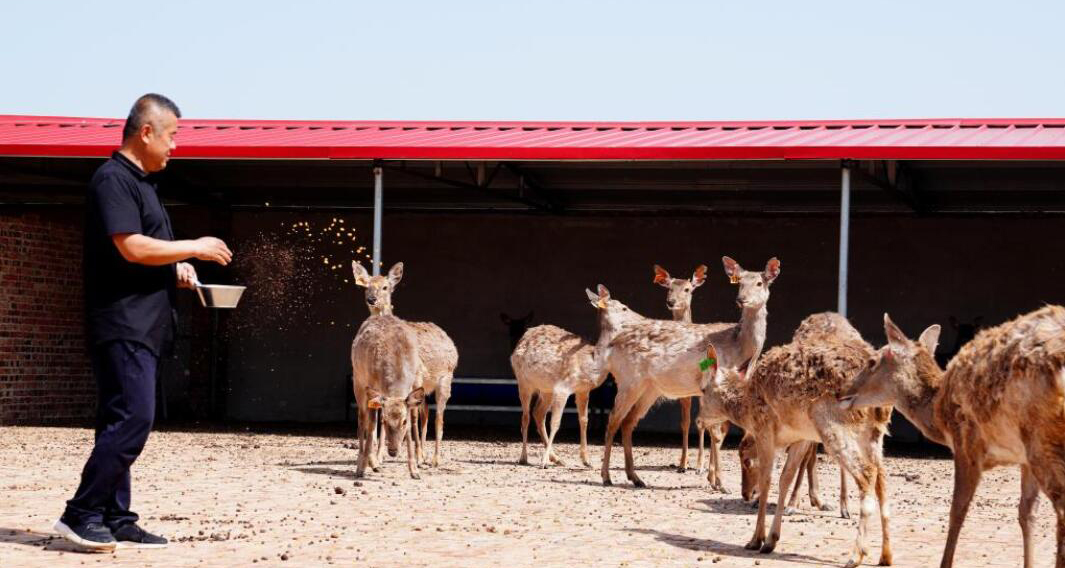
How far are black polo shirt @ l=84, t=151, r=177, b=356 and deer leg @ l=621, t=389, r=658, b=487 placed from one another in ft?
20.2

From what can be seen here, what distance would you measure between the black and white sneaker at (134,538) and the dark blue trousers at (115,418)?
31 cm

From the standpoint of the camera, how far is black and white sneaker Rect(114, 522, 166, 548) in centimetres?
783

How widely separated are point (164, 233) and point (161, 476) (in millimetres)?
5395

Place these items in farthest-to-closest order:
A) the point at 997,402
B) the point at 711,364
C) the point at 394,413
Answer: the point at 394,413, the point at 711,364, the point at 997,402

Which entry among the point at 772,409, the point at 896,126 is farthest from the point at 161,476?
the point at 896,126

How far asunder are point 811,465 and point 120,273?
5874mm

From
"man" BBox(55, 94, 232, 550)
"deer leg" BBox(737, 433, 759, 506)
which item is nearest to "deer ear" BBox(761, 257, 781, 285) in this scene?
"deer leg" BBox(737, 433, 759, 506)

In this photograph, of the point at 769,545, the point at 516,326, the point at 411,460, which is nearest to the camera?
the point at 769,545

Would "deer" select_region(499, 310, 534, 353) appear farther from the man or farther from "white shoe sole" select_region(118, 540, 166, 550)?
the man

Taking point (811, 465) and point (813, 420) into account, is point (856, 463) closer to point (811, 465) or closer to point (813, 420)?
point (813, 420)

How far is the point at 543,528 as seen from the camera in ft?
31.6

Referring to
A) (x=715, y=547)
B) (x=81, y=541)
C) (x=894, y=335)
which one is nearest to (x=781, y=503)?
(x=715, y=547)

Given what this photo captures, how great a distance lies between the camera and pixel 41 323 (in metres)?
20.7

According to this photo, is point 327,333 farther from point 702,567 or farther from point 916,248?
point 702,567
